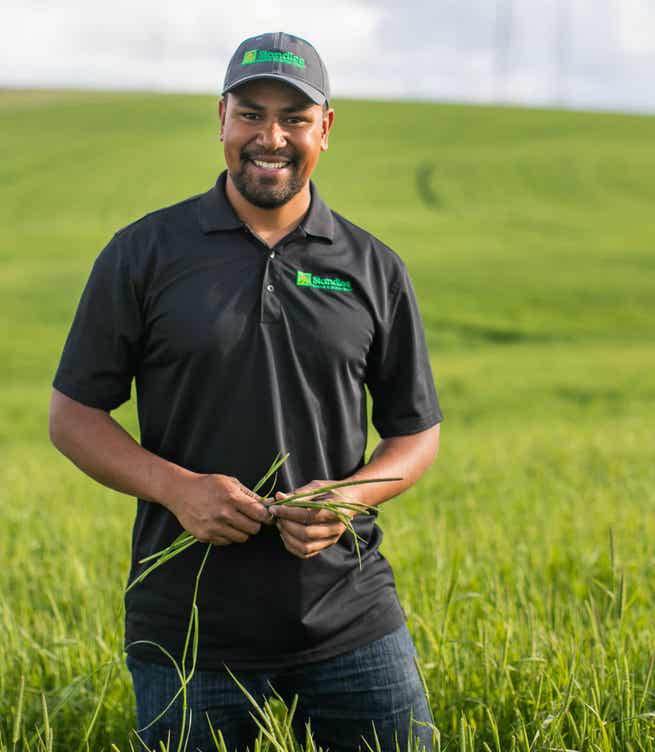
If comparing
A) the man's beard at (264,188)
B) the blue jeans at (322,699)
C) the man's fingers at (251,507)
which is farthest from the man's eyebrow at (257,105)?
the blue jeans at (322,699)

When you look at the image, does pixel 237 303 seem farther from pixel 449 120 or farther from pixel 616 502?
pixel 449 120

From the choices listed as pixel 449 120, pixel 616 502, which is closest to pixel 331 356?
pixel 616 502

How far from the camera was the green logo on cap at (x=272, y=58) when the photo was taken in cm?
261

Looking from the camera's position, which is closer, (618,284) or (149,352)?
(149,352)

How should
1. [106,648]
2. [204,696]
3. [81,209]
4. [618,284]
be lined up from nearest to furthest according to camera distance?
[204,696] → [106,648] → [618,284] → [81,209]

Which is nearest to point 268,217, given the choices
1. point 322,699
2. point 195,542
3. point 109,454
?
point 109,454


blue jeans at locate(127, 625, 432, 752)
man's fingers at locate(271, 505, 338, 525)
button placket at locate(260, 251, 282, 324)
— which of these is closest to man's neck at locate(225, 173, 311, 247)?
button placket at locate(260, 251, 282, 324)

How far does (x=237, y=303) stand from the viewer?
255 cm

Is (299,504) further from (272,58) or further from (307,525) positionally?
(272,58)

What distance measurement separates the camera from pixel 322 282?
262 centimetres

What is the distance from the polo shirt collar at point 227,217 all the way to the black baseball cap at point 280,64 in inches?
10.1

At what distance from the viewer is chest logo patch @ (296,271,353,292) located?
2.60 meters

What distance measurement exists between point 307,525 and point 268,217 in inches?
30.9

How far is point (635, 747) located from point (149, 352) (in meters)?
1.53
